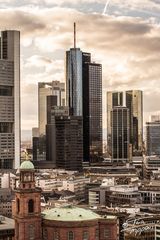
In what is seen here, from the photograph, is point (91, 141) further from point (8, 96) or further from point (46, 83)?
point (8, 96)

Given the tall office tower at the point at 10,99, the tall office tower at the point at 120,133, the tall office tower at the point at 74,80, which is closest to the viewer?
the tall office tower at the point at 10,99

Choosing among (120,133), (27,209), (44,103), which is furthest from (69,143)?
(27,209)

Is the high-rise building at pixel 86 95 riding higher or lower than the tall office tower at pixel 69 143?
higher

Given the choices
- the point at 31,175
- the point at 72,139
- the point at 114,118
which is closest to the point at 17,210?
the point at 31,175

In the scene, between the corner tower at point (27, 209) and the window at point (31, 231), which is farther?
the window at point (31, 231)

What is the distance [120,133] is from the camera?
15512 cm

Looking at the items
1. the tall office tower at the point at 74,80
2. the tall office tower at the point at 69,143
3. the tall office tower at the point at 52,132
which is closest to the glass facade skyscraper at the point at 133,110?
the tall office tower at the point at 74,80

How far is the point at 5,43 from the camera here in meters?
101

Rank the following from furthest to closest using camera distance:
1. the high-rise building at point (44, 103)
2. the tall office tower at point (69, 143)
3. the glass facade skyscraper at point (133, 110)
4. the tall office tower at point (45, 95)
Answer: the glass facade skyscraper at point (133, 110)
the tall office tower at point (45, 95)
the high-rise building at point (44, 103)
the tall office tower at point (69, 143)

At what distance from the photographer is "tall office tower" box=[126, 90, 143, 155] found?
167125 mm

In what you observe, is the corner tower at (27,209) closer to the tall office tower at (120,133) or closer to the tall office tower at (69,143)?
the tall office tower at (69,143)

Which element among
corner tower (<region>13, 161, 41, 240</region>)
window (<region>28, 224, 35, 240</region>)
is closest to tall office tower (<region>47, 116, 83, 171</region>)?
corner tower (<region>13, 161, 41, 240</region>)

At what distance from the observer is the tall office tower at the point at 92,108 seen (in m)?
148

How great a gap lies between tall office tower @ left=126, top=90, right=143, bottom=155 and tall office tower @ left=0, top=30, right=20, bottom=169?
206 feet
